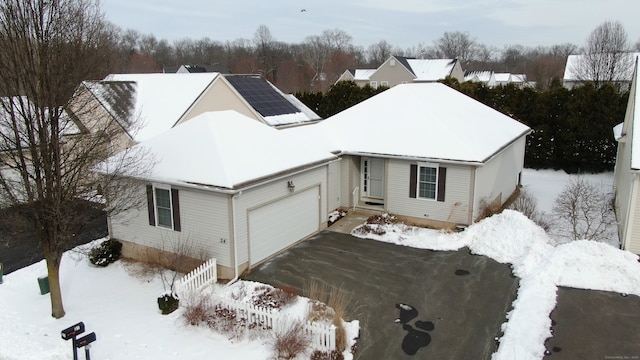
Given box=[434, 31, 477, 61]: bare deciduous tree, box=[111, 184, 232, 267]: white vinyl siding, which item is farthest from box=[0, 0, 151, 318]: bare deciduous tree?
box=[434, 31, 477, 61]: bare deciduous tree

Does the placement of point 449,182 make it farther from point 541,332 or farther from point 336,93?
point 336,93

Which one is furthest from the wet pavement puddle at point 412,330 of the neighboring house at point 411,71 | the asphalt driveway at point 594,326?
the neighboring house at point 411,71

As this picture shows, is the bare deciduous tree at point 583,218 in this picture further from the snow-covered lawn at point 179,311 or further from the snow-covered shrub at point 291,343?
the snow-covered shrub at point 291,343

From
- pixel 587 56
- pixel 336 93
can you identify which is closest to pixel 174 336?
pixel 336 93

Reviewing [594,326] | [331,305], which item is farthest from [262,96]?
[594,326]

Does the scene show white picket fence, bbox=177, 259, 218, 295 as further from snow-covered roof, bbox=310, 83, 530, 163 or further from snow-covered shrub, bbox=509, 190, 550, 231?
snow-covered shrub, bbox=509, 190, 550, 231

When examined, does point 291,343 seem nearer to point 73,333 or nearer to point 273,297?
point 273,297
